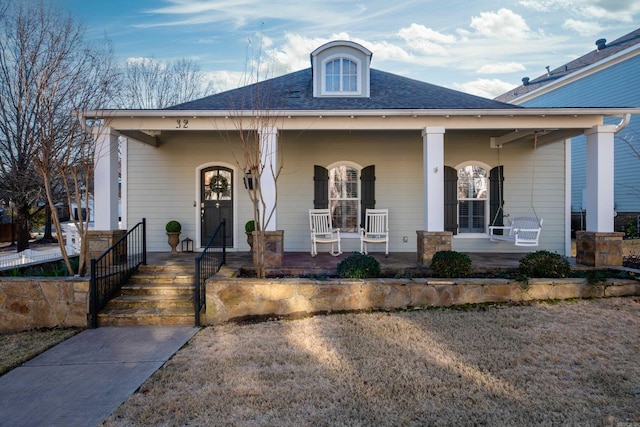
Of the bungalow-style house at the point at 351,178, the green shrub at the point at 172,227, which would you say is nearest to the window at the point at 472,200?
the bungalow-style house at the point at 351,178

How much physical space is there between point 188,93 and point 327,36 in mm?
14984

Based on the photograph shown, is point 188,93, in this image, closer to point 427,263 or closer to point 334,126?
point 334,126

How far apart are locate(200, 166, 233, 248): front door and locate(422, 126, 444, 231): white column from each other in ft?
14.4

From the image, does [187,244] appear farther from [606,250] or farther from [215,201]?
[606,250]

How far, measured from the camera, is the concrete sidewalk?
2.82 meters

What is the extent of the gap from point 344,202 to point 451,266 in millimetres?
3423

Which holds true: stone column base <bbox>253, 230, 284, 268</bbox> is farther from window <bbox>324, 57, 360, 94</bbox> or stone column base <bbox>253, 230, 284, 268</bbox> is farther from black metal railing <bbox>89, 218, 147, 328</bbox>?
window <bbox>324, 57, 360, 94</bbox>

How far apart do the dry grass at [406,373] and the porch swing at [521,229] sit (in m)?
→ 2.25

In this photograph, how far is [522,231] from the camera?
7.09 m

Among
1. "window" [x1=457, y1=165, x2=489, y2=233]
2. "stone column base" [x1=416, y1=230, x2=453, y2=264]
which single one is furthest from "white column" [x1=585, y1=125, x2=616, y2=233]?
"stone column base" [x1=416, y1=230, x2=453, y2=264]

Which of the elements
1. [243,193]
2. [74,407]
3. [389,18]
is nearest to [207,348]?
[74,407]

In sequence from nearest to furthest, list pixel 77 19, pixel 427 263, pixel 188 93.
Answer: pixel 427 263 < pixel 77 19 < pixel 188 93

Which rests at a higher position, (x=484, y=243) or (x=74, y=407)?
(x=484, y=243)

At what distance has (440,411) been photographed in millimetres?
2693
